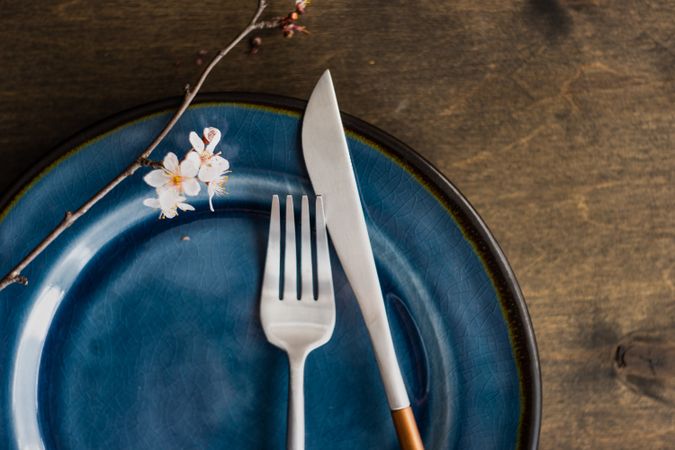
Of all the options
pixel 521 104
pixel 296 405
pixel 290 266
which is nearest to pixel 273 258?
pixel 290 266

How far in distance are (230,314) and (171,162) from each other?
131mm

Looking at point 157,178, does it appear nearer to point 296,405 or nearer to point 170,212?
point 170,212

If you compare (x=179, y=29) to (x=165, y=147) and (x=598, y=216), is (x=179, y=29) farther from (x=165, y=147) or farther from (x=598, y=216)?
(x=598, y=216)

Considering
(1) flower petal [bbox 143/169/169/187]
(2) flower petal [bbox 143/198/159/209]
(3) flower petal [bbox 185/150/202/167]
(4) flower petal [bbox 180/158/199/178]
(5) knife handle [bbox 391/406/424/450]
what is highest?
(3) flower petal [bbox 185/150/202/167]

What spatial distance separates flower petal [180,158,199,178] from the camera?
1.58ft

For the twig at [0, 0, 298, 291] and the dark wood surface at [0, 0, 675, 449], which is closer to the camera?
the twig at [0, 0, 298, 291]

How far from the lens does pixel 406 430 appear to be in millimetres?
487

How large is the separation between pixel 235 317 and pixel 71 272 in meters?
0.13

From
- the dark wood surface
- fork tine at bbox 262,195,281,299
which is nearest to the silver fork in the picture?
fork tine at bbox 262,195,281,299

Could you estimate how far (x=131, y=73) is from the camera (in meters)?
0.56

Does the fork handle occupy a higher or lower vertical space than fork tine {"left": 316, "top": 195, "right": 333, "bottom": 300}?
lower

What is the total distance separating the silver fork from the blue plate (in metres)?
0.01

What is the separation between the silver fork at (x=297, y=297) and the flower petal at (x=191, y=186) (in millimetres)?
61

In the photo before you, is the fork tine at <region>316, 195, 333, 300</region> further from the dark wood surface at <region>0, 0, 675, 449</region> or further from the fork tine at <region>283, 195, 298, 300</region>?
the dark wood surface at <region>0, 0, 675, 449</region>
